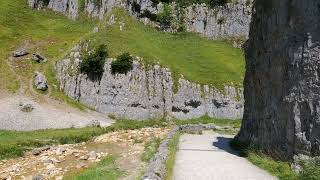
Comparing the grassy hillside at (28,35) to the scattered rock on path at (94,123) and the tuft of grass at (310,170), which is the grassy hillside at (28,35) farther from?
the tuft of grass at (310,170)

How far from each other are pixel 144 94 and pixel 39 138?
2596 centimetres

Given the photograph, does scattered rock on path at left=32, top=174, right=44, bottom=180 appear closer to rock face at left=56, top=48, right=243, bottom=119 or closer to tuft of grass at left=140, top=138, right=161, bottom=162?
tuft of grass at left=140, top=138, right=161, bottom=162

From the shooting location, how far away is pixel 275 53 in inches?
1121

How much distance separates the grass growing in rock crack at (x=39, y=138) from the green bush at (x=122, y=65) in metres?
14.9

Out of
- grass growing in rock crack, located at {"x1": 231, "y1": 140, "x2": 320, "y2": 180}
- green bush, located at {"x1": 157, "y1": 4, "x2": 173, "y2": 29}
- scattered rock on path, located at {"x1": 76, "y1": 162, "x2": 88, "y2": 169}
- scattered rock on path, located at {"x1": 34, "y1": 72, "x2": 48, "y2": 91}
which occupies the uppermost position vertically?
green bush, located at {"x1": 157, "y1": 4, "x2": 173, "y2": 29}

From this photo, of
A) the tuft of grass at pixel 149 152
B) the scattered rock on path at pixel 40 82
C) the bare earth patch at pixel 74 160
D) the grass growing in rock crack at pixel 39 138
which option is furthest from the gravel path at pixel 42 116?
the tuft of grass at pixel 149 152

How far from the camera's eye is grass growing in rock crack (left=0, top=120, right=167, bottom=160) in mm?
38062

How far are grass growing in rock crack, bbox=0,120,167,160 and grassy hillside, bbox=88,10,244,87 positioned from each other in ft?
65.7

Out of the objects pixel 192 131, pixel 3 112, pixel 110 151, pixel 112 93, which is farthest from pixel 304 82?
pixel 112 93

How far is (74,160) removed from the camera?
32.0 metres

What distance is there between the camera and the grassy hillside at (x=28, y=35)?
235ft

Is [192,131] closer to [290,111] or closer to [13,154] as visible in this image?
[13,154]

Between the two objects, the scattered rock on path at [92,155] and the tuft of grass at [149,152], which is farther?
the scattered rock on path at [92,155]

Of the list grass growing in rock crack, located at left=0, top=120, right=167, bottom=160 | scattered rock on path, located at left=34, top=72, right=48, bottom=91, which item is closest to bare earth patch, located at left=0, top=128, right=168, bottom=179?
grass growing in rock crack, located at left=0, top=120, right=167, bottom=160
